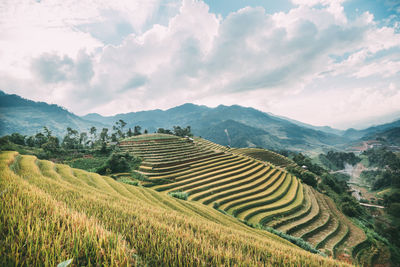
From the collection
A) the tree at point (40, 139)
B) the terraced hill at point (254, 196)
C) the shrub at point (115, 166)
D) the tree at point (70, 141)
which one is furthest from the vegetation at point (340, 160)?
the tree at point (40, 139)

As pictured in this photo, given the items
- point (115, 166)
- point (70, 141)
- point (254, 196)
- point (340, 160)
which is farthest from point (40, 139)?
point (340, 160)

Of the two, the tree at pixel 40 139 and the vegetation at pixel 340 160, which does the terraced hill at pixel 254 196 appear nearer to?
the tree at pixel 40 139

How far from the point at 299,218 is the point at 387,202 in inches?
2331

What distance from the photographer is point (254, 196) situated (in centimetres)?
2388

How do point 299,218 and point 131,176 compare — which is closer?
point 299,218

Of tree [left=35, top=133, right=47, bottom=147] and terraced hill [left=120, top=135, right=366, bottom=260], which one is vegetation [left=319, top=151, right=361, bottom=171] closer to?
terraced hill [left=120, top=135, right=366, bottom=260]

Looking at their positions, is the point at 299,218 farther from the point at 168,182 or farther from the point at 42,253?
the point at 42,253

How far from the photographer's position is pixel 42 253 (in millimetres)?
1440

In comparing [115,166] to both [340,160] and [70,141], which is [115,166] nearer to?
[70,141]

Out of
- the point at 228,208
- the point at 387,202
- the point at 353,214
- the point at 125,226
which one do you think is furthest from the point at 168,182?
the point at 387,202

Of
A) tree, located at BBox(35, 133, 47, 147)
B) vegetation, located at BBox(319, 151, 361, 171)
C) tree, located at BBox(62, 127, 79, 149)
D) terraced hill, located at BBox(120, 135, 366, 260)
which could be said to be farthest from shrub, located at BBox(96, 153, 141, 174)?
vegetation, located at BBox(319, 151, 361, 171)

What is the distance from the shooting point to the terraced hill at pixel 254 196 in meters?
19.2

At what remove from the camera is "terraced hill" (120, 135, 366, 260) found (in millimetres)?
19219

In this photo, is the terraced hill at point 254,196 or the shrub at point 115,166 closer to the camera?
the terraced hill at point 254,196
